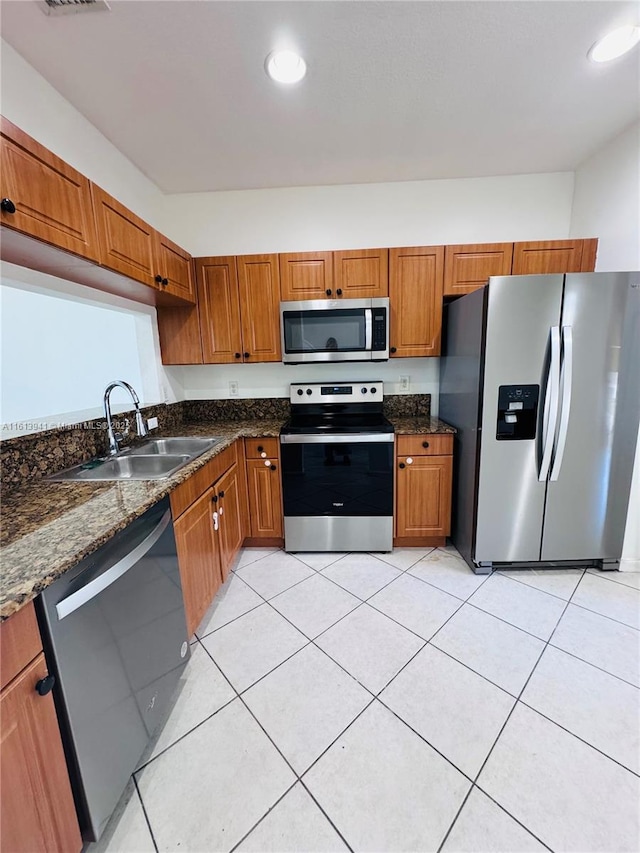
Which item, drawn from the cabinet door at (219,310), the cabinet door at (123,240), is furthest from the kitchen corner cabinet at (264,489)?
the cabinet door at (123,240)

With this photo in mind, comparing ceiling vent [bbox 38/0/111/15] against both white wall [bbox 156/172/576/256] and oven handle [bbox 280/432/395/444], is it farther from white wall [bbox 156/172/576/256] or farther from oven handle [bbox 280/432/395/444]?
oven handle [bbox 280/432/395/444]

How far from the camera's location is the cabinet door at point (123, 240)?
144cm

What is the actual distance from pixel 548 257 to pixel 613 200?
1.44 feet

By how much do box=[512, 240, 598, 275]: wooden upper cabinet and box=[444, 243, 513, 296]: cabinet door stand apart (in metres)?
0.08

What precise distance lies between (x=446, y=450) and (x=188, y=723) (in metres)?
1.94

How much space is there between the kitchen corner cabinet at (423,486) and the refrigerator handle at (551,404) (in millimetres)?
527

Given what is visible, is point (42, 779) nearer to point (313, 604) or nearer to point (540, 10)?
point (313, 604)

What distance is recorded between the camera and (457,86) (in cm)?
162

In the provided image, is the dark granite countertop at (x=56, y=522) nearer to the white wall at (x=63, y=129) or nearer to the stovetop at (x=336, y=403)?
the stovetop at (x=336, y=403)

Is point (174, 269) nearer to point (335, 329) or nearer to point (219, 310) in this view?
point (219, 310)

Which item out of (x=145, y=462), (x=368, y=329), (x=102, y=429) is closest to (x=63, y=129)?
(x=102, y=429)

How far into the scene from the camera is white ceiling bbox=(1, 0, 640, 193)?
50.3 inches

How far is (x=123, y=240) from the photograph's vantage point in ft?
5.22

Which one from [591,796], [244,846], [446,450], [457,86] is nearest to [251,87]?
[457,86]
